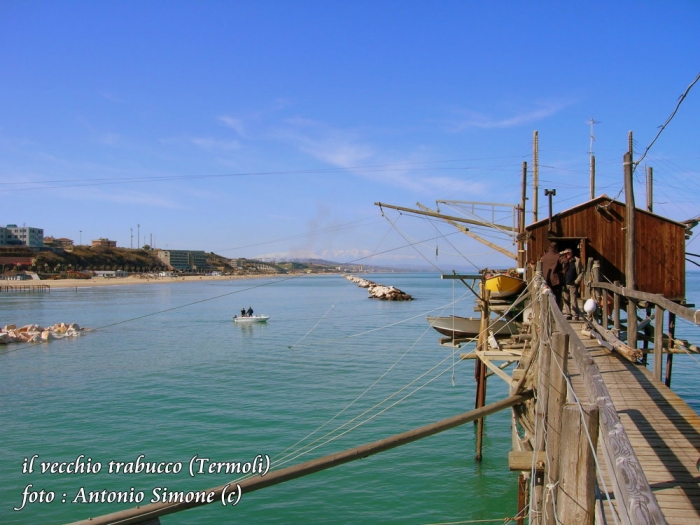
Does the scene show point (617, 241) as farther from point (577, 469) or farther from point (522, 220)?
point (577, 469)

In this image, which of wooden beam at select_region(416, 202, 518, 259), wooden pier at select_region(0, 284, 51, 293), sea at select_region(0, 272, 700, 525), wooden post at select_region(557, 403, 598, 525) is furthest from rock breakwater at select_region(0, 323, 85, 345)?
wooden pier at select_region(0, 284, 51, 293)

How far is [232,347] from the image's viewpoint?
32.8 m

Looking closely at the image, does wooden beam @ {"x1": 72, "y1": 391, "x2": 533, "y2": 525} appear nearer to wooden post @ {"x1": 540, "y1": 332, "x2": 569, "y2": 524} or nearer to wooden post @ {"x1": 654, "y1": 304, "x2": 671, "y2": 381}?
wooden post @ {"x1": 540, "y1": 332, "x2": 569, "y2": 524}

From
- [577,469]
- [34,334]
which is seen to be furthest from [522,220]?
[34,334]

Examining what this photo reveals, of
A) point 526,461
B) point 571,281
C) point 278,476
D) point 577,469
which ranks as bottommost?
point 278,476

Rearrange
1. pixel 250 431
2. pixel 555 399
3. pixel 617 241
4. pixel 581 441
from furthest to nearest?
pixel 617 241
pixel 250 431
pixel 555 399
pixel 581 441

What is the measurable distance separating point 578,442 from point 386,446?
12.2 feet

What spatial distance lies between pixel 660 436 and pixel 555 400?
1.98 metres

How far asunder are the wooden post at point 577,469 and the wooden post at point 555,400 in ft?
2.83

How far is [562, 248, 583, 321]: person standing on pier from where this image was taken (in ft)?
42.8

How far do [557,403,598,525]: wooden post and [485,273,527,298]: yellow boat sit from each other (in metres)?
14.3

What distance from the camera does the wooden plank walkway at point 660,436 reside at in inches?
196

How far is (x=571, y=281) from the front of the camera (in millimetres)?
13172

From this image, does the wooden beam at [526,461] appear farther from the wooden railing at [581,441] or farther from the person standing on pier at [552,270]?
the person standing on pier at [552,270]
